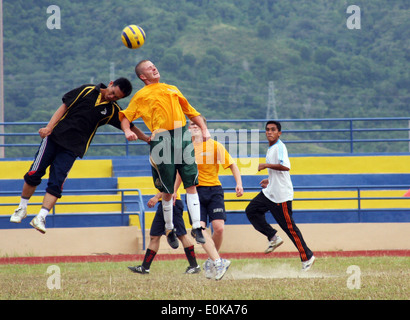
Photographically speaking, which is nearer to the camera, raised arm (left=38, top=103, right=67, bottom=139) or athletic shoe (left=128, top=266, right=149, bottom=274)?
raised arm (left=38, top=103, right=67, bottom=139)

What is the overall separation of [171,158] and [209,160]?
5.37ft

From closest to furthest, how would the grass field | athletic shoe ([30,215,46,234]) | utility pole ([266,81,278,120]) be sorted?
the grass field < athletic shoe ([30,215,46,234]) < utility pole ([266,81,278,120])

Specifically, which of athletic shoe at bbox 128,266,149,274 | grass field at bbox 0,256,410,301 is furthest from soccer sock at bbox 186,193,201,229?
athletic shoe at bbox 128,266,149,274

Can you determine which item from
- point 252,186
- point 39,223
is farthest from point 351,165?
point 39,223

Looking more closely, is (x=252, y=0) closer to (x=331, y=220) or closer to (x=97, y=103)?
(x=331, y=220)

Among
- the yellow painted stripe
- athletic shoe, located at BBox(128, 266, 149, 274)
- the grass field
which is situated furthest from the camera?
the yellow painted stripe

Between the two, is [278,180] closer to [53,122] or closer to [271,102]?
[53,122]

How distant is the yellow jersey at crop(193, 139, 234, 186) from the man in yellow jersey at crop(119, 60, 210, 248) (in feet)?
4.37

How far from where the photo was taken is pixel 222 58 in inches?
2817

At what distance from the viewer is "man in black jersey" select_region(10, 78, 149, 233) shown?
7.93 meters

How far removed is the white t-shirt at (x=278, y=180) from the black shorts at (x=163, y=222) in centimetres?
115

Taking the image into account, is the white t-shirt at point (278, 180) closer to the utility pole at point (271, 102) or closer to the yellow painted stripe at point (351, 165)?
the yellow painted stripe at point (351, 165)

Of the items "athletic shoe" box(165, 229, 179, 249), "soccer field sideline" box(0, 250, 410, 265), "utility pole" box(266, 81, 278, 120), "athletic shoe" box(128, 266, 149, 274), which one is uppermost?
"utility pole" box(266, 81, 278, 120)

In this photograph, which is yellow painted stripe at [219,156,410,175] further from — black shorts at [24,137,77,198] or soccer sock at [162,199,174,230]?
black shorts at [24,137,77,198]
